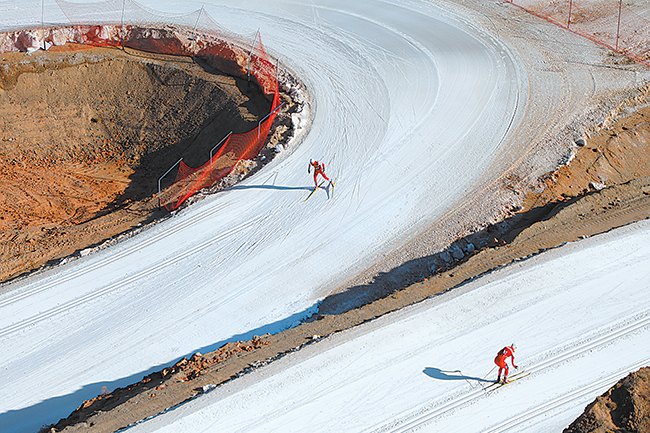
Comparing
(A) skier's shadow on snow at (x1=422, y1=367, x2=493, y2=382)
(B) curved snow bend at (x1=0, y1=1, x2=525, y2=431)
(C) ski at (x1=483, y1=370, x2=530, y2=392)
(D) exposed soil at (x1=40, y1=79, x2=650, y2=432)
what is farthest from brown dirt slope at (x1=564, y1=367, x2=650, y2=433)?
(B) curved snow bend at (x1=0, y1=1, x2=525, y2=431)

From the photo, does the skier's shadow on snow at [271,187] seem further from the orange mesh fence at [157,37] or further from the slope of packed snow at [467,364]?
the slope of packed snow at [467,364]

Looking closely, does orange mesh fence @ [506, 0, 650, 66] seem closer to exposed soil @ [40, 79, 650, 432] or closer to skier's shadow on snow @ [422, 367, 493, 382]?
exposed soil @ [40, 79, 650, 432]

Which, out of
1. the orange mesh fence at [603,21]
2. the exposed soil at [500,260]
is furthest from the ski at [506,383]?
the orange mesh fence at [603,21]

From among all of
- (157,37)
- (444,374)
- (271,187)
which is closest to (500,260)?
(444,374)

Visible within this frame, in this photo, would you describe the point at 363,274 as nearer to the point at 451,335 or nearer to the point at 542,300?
the point at 451,335

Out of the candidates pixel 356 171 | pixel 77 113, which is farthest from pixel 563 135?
pixel 77 113

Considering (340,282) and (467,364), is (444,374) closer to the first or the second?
(467,364)
